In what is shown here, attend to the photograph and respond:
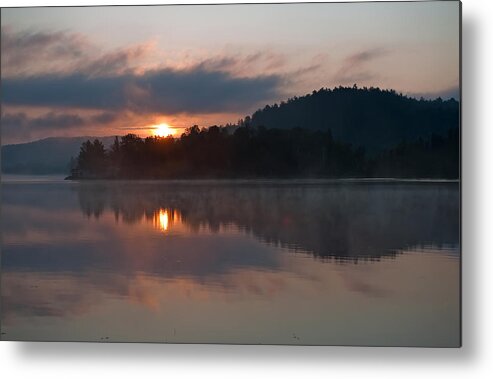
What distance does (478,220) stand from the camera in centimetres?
318

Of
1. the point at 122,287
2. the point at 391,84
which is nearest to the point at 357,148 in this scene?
the point at 391,84

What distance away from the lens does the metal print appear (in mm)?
3191

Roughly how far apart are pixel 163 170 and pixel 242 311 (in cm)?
69

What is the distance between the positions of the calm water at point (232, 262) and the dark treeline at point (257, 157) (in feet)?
0.19

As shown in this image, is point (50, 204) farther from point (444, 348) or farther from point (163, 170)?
point (444, 348)

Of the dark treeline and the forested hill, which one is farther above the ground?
the forested hill

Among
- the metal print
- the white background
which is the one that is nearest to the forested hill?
the metal print

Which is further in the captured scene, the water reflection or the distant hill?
the distant hill

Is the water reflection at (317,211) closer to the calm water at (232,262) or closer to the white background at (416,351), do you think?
the calm water at (232,262)

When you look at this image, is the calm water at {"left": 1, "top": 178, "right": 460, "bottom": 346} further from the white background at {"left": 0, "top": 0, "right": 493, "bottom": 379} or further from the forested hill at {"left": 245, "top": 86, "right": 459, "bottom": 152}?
the forested hill at {"left": 245, "top": 86, "right": 459, "bottom": 152}

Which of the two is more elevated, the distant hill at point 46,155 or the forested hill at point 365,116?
the forested hill at point 365,116

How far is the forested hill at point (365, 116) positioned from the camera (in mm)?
3191

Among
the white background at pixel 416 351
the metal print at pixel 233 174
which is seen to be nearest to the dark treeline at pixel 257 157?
the metal print at pixel 233 174

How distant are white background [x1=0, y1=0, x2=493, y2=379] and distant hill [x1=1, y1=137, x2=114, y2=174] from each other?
61 centimetres
